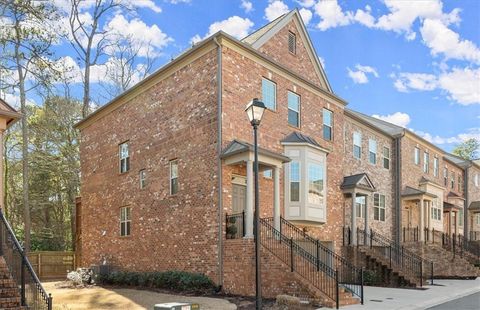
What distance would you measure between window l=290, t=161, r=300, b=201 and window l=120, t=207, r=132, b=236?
7414 mm

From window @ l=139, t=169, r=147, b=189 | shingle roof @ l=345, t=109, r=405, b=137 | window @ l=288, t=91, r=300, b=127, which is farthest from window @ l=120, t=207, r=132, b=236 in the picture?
shingle roof @ l=345, t=109, r=405, b=137

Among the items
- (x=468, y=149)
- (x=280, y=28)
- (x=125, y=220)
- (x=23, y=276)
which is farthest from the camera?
(x=468, y=149)

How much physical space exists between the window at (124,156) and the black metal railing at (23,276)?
10101 mm

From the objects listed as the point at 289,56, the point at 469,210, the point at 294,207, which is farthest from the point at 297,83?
the point at 469,210

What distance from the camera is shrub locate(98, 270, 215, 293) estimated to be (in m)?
15.7

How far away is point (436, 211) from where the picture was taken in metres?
32.9

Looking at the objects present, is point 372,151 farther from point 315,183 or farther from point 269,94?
point 269,94

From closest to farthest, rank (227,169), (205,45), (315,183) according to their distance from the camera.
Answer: (227,169), (205,45), (315,183)

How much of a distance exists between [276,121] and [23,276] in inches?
441

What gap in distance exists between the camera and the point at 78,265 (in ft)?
87.9

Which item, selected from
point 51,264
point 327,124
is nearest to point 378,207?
point 327,124

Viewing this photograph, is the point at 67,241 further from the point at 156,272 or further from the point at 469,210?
the point at 469,210

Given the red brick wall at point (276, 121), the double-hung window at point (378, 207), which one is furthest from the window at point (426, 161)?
the red brick wall at point (276, 121)

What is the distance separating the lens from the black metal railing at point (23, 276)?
1024 centimetres
